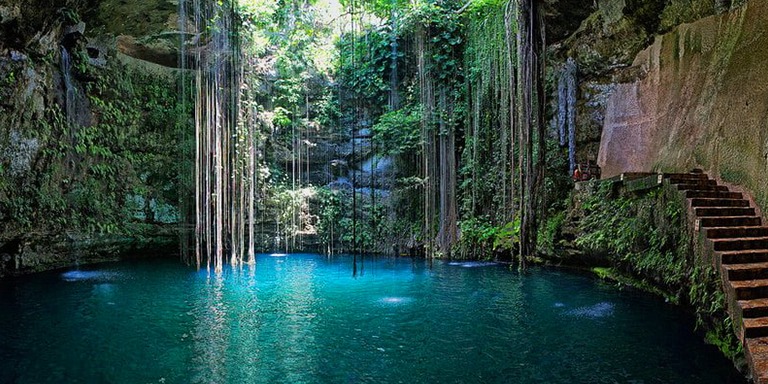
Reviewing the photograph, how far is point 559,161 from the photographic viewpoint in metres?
12.5

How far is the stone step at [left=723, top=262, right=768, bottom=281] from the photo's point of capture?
16.1ft

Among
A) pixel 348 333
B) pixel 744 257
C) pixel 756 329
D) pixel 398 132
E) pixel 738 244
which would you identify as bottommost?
pixel 348 333

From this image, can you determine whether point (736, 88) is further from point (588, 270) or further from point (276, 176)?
point (276, 176)

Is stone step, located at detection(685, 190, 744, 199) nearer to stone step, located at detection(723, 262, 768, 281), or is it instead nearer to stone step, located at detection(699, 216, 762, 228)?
stone step, located at detection(699, 216, 762, 228)

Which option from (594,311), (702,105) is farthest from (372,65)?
(594,311)

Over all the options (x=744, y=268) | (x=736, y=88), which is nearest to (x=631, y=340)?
Result: (x=744, y=268)

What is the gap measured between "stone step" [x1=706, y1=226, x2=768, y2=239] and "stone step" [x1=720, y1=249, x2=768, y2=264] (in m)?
0.36

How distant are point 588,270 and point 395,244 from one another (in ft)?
22.1

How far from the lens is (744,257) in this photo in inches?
204

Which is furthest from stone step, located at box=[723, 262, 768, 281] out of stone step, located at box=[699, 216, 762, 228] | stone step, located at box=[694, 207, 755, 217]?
stone step, located at box=[694, 207, 755, 217]

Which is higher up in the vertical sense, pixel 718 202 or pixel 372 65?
pixel 372 65

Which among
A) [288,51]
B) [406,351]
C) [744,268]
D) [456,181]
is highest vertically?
[288,51]

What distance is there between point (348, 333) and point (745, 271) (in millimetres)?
4407

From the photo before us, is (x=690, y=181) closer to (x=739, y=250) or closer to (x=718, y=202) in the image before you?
(x=718, y=202)
